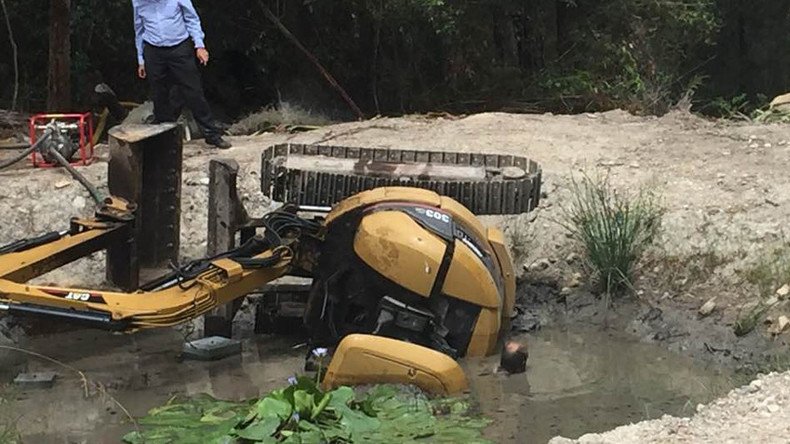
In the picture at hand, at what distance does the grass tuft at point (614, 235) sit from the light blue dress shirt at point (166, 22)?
3.64 metres

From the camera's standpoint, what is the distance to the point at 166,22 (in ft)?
30.1

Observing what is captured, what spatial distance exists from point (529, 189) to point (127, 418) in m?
2.41

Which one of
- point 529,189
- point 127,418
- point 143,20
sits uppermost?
point 143,20

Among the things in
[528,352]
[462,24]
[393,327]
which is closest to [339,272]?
[393,327]

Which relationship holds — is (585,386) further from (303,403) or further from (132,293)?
(132,293)

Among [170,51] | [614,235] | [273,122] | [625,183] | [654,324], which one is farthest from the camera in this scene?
[273,122]

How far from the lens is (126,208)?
6250 mm

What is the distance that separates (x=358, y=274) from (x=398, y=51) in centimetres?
1017

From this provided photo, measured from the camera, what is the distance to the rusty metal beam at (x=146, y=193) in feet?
21.0

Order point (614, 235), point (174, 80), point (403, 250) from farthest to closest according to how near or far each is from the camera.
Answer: point (174, 80) → point (614, 235) → point (403, 250)

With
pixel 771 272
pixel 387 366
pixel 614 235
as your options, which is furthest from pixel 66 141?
pixel 771 272

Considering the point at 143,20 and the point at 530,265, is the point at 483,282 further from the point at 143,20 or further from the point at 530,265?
the point at 143,20

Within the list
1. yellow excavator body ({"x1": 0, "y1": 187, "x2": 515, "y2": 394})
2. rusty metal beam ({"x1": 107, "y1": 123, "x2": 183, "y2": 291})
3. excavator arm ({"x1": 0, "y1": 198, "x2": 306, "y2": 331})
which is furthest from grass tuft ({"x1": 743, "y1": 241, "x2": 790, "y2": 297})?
rusty metal beam ({"x1": 107, "y1": 123, "x2": 183, "y2": 291})

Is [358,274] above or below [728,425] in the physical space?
above
